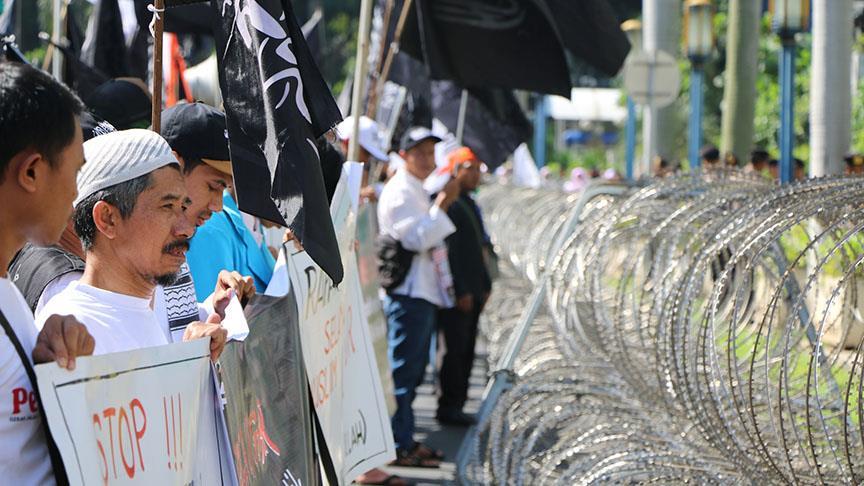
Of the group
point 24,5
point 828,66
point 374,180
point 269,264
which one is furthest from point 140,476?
point 24,5

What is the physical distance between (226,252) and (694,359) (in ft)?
5.79

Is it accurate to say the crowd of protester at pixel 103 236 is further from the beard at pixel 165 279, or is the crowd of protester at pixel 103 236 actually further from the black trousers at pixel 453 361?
the black trousers at pixel 453 361

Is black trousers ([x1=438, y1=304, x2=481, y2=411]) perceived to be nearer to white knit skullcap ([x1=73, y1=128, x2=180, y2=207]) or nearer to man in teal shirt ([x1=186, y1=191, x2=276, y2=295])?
man in teal shirt ([x1=186, y1=191, x2=276, y2=295])

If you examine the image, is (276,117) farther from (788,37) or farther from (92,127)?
(788,37)

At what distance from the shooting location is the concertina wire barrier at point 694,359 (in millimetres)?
4434

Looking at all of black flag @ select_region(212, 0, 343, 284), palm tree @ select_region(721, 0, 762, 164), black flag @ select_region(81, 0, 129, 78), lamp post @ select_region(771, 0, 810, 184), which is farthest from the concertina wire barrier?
palm tree @ select_region(721, 0, 762, 164)

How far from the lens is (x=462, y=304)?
960cm

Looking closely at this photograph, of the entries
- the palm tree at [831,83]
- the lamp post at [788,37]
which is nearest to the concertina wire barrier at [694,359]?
the lamp post at [788,37]

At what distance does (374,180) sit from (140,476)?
780 centimetres

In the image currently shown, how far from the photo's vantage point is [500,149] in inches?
435

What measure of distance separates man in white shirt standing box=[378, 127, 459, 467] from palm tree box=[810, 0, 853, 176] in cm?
366

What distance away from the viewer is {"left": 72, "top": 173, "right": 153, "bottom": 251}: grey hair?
309cm

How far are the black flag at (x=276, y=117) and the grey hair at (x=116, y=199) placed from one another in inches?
20.3

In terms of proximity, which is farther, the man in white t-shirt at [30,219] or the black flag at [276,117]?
the black flag at [276,117]
